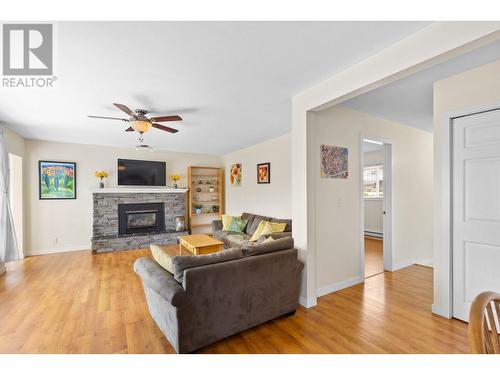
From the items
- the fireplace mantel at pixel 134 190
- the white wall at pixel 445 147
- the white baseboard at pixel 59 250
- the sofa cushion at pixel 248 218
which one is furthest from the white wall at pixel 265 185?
the white baseboard at pixel 59 250

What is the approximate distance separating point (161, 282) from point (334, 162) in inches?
93.7

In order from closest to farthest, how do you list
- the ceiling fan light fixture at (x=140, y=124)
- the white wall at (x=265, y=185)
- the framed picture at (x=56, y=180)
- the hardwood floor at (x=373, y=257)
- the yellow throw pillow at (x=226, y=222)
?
1. the ceiling fan light fixture at (x=140, y=124)
2. the hardwood floor at (x=373, y=257)
3. the white wall at (x=265, y=185)
4. the framed picture at (x=56, y=180)
5. the yellow throw pillow at (x=226, y=222)

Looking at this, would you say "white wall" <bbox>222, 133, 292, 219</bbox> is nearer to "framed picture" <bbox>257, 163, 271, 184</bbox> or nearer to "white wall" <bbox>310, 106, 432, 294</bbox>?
"framed picture" <bbox>257, 163, 271, 184</bbox>

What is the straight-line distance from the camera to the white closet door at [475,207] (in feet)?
6.81

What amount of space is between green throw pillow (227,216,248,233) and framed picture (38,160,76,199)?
3.60 meters

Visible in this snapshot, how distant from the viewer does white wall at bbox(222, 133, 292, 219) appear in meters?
4.79

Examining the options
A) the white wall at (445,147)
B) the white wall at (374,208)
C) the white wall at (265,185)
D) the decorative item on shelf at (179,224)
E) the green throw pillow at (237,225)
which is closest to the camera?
the white wall at (445,147)

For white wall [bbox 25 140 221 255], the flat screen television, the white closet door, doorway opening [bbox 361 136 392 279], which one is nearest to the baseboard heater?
doorway opening [bbox 361 136 392 279]

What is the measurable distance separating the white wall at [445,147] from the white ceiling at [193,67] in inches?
45.1

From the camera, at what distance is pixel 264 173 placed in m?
5.38

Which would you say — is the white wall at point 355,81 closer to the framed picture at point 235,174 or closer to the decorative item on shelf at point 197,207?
the framed picture at point 235,174

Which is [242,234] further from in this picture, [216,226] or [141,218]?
[141,218]
